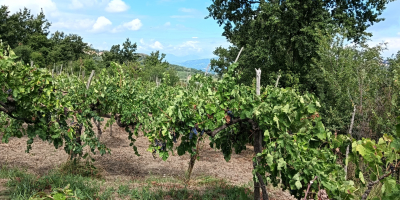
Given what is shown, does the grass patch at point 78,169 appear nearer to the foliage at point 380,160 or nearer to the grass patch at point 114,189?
the grass patch at point 114,189

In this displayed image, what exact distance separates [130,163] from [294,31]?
23.7ft

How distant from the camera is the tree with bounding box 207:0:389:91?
1009cm

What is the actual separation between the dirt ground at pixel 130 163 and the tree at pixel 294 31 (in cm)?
351

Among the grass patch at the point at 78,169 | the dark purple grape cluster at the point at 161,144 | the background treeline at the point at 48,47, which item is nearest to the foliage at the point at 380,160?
the dark purple grape cluster at the point at 161,144

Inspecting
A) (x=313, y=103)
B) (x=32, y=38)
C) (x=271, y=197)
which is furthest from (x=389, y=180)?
(x=32, y=38)

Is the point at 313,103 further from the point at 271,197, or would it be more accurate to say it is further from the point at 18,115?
the point at 18,115

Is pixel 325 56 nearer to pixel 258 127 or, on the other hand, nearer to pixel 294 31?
pixel 294 31

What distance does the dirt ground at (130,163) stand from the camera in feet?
21.1

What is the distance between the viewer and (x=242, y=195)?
406 cm

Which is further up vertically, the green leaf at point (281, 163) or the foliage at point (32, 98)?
the foliage at point (32, 98)

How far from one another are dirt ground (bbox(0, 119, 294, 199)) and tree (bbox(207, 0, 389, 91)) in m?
3.51

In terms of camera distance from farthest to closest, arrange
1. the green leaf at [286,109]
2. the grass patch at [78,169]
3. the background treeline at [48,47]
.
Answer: the background treeline at [48,47] < the grass patch at [78,169] < the green leaf at [286,109]

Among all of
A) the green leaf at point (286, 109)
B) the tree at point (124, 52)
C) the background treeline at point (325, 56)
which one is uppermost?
the tree at point (124, 52)

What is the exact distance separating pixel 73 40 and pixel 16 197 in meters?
44.4
